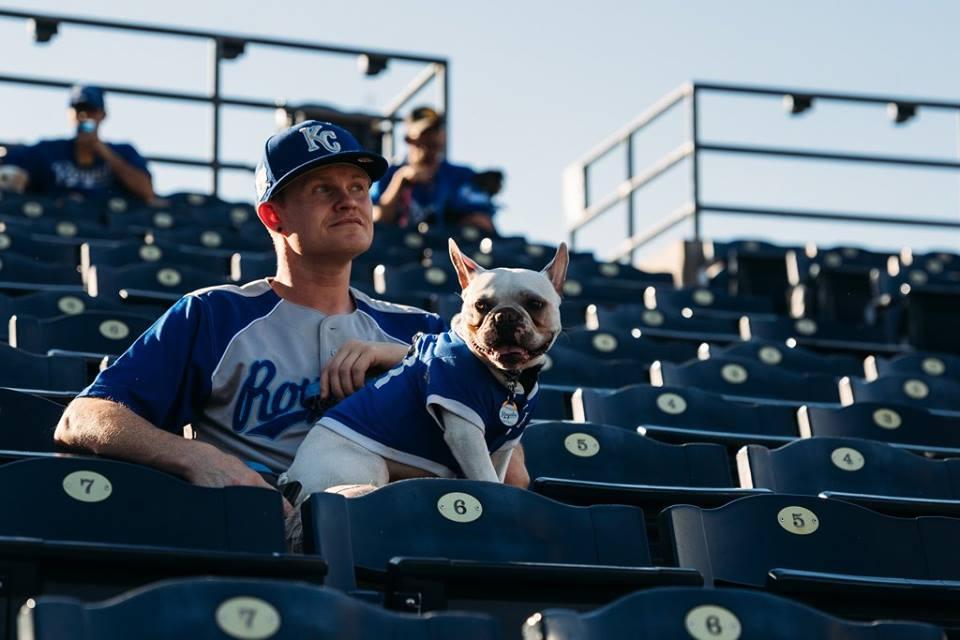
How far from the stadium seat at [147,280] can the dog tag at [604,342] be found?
1.54m

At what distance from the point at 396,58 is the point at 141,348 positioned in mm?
8636

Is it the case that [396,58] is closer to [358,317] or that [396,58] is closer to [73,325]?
[73,325]

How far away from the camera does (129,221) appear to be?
30.6ft

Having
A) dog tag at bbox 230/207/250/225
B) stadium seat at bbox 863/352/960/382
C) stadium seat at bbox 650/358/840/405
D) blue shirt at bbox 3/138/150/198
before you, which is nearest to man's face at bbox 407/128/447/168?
dog tag at bbox 230/207/250/225

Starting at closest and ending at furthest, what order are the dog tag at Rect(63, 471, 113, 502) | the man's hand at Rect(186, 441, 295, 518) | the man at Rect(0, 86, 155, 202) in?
the dog tag at Rect(63, 471, 113, 502) < the man's hand at Rect(186, 441, 295, 518) < the man at Rect(0, 86, 155, 202)

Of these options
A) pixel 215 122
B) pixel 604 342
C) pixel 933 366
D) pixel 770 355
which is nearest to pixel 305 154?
pixel 604 342

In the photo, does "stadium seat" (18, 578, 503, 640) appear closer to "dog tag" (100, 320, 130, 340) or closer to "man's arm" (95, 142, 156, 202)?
"dog tag" (100, 320, 130, 340)

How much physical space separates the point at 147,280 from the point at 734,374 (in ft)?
7.93

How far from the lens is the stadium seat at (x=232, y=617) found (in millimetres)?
2350

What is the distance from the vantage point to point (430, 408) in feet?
12.9

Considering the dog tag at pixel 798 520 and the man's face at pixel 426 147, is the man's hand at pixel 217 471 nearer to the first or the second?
the dog tag at pixel 798 520

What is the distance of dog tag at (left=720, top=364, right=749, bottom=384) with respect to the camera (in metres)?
6.53

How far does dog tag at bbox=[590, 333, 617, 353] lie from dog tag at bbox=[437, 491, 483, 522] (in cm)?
343

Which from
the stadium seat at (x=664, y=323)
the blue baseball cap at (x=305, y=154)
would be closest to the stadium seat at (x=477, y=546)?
the blue baseball cap at (x=305, y=154)
